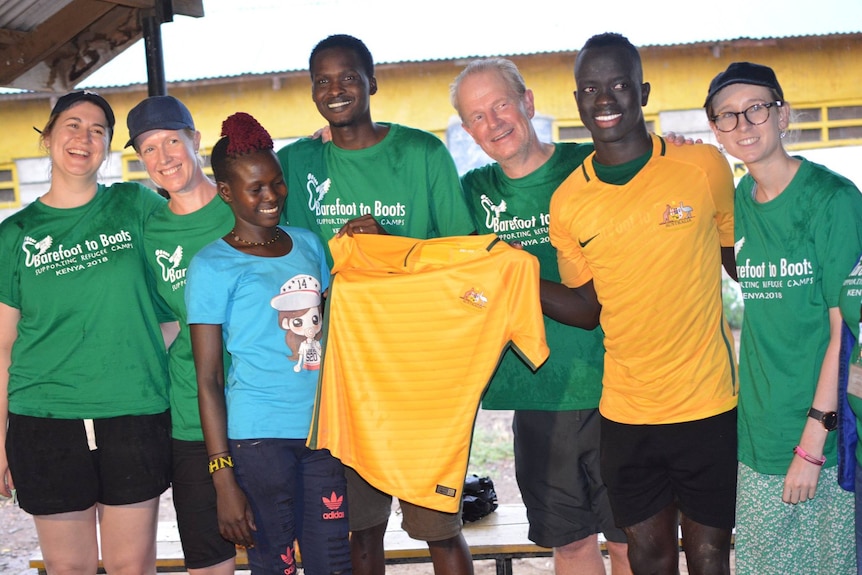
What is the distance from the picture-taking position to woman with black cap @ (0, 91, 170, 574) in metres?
3.30

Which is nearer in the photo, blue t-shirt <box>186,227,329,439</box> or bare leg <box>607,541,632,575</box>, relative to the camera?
blue t-shirt <box>186,227,329,439</box>

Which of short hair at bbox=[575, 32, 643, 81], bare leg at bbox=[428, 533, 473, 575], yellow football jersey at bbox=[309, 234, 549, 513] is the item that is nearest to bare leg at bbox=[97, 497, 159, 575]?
yellow football jersey at bbox=[309, 234, 549, 513]

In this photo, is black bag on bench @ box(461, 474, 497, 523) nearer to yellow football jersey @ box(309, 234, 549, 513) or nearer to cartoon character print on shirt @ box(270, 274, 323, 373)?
yellow football jersey @ box(309, 234, 549, 513)

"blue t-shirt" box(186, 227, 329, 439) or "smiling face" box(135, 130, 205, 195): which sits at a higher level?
"smiling face" box(135, 130, 205, 195)

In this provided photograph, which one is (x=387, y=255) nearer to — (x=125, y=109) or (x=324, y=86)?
(x=324, y=86)

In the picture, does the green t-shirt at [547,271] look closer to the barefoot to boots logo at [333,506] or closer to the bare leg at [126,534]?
the barefoot to boots logo at [333,506]

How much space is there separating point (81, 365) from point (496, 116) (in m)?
1.90

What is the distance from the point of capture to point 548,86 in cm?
1184

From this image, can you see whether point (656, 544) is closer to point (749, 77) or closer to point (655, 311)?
point (655, 311)

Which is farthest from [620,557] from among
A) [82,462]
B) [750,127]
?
[82,462]

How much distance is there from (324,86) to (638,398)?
1670 millimetres

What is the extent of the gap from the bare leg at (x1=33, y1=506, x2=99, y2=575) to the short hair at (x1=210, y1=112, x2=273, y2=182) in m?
1.51

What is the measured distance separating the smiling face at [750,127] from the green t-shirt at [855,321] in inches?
19.5

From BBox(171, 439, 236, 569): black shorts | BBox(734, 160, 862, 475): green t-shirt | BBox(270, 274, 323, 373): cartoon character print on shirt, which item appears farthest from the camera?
BBox(171, 439, 236, 569): black shorts
